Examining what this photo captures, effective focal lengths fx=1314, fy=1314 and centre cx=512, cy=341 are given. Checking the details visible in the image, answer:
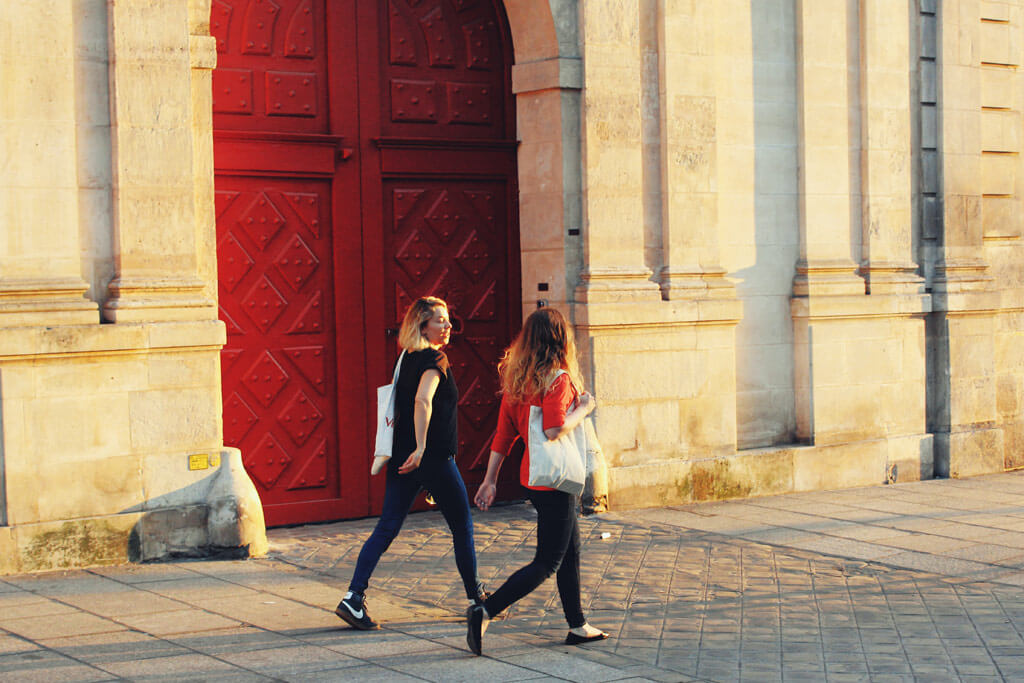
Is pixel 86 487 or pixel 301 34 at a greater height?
pixel 301 34

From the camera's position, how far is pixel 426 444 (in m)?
7.18

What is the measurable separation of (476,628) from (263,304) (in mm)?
4282

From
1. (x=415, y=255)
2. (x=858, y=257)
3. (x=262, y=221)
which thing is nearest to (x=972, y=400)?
(x=858, y=257)

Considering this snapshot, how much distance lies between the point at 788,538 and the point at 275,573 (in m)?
3.81

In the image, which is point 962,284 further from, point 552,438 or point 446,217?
point 552,438

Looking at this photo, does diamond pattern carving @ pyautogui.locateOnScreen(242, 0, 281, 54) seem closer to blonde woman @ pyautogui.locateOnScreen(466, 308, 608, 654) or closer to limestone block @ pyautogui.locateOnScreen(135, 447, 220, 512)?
limestone block @ pyautogui.locateOnScreen(135, 447, 220, 512)

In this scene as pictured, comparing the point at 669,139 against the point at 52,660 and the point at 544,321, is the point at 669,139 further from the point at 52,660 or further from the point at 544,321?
the point at 52,660

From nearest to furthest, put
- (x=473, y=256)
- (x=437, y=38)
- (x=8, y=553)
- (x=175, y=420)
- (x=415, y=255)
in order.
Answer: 1. (x=8, y=553)
2. (x=175, y=420)
3. (x=415, y=255)
4. (x=437, y=38)
5. (x=473, y=256)

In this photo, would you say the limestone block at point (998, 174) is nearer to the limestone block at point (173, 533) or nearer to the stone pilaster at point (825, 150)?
the stone pilaster at point (825, 150)

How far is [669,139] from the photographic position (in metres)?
11.4

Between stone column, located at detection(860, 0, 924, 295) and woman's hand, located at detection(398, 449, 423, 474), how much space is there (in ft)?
23.0

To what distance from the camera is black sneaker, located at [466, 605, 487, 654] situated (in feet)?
21.6

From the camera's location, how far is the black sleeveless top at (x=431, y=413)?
23.6 feet

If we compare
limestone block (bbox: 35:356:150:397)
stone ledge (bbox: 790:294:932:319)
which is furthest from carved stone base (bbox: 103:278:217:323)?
stone ledge (bbox: 790:294:932:319)
